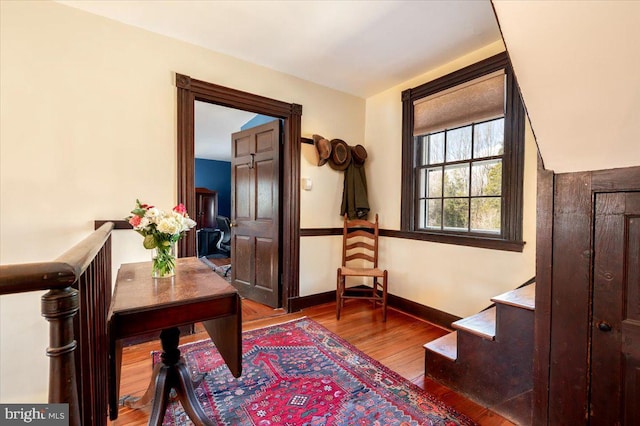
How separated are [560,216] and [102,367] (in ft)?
6.91

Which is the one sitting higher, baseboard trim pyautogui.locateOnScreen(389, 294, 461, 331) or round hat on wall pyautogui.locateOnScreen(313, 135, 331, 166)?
round hat on wall pyautogui.locateOnScreen(313, 135, 331, 166)

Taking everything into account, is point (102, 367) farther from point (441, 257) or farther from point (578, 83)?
point (441, 257)

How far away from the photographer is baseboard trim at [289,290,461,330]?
2.83 m

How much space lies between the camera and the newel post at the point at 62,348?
0.57m

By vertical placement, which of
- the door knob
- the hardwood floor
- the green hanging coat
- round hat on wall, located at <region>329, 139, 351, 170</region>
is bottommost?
the hardwood floor

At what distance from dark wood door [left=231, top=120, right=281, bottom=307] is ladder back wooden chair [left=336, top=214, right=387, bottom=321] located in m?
0.77

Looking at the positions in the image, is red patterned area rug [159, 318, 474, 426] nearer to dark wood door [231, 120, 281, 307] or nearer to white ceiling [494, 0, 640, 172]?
dark wood door [231, 120, 281, 307]

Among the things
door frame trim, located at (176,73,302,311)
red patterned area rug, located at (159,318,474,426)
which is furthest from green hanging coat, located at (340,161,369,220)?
red patterned area rug, located at (159,318,474,426)

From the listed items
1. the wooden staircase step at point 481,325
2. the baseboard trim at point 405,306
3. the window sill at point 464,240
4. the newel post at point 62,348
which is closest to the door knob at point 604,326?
the wooden staircase step at point 481,325

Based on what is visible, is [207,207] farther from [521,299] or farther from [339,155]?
[521,299]

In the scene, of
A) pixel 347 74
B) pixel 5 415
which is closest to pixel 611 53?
pixel 5 415

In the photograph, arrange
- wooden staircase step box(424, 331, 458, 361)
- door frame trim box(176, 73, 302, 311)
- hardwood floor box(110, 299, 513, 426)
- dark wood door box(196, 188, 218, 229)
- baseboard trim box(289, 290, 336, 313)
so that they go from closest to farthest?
hardwood floor box(110, 299, 513, 426) < wooden staircase step box(424, 331, 458, 361) < door frame trim box(176, 73, 302, 311) < baseboard trim box(289, 290, 336, 313) < dark wood door box(196, 188, 218, 229)

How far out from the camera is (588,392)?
120cm

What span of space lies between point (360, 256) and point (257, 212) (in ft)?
4.42
